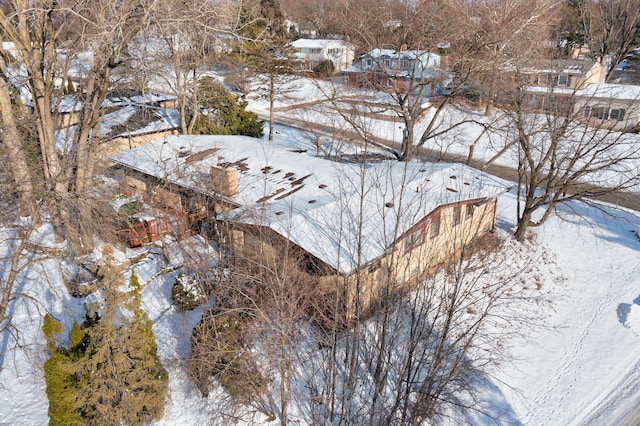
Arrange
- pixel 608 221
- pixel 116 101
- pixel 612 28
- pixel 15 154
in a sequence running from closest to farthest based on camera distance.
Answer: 1. pixel 15 154
2. pixel 608 221
3. pixel 116 101
4. pixel 612 28

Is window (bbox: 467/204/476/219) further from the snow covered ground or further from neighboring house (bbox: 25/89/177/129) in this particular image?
neighboring house (bbox: 25/89/177/129)

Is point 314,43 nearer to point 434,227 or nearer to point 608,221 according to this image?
point 608,221

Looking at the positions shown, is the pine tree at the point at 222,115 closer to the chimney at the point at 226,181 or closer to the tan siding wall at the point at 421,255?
the chimney at the point at 226,181

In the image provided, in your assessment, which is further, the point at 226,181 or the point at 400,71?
the point at 400,71

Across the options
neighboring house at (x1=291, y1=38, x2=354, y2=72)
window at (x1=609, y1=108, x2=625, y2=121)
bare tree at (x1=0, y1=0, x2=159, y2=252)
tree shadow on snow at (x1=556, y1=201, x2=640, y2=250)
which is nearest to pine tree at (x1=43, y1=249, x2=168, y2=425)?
bare tree at (x1=0, y1=0, x2=159, y2=252)

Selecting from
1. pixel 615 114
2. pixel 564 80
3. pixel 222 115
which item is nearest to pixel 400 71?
pixel 222 115

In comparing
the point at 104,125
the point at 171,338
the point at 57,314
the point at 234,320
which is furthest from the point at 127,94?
the point at 234,320

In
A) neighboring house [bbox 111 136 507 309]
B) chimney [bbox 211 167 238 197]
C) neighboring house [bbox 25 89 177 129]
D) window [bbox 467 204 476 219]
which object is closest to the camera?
neighboring house [bbox 111 136 507 309]
